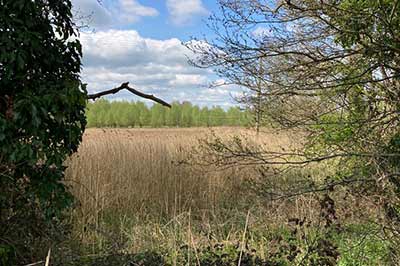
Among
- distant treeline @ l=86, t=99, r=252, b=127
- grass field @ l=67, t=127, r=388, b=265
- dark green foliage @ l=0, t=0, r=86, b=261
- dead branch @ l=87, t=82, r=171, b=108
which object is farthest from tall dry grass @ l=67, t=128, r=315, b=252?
distant treeline @ l=86, t=99, r=252, b=127

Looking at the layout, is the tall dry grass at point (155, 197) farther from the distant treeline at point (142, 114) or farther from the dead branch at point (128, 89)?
the distant treeline at point (142, 114)

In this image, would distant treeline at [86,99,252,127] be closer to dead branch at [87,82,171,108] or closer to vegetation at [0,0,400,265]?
vegetation at [0,0,400,265]

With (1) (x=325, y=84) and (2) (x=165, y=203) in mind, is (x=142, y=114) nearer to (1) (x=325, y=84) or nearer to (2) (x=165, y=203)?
(2) (x=165, y=203)

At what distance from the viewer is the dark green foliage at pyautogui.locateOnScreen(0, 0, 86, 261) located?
238 cm

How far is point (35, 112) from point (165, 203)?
400cm

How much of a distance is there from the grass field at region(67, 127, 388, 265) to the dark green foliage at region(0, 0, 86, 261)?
107 cm

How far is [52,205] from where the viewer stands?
258cm

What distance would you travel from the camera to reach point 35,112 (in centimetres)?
230

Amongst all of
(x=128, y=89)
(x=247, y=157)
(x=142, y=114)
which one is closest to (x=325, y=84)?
(x=247, y=157)

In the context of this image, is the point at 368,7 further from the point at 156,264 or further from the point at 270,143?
the point at 270,143

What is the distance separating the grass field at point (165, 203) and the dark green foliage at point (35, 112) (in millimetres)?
1074

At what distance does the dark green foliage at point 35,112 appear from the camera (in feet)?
7.81

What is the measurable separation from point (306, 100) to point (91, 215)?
290cm

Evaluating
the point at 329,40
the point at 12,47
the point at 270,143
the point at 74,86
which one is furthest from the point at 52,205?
the point at 270,143
